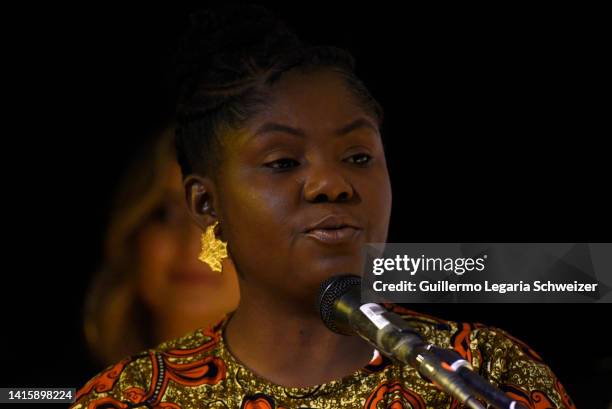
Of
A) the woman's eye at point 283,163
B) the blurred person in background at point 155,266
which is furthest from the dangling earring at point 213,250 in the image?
the blurred person in background at point 155,266

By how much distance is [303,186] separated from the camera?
194cm

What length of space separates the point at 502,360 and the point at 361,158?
0.55 m

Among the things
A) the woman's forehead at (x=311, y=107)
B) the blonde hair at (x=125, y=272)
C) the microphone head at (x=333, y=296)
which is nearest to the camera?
the microphone head at (x=333, y=296)

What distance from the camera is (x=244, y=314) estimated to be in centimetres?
219

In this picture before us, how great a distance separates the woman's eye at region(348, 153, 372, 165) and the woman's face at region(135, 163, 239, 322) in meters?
1.55

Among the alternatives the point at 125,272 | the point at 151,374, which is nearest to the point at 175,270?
the point at 125,272

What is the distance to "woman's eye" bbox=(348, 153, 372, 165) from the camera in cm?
202

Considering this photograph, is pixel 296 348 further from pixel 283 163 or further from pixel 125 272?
pixel 125 272

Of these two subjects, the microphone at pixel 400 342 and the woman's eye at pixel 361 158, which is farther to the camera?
the woman's eye at pixel 361 158

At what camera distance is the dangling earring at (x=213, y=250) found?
2.16 m

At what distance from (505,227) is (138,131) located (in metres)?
1.42

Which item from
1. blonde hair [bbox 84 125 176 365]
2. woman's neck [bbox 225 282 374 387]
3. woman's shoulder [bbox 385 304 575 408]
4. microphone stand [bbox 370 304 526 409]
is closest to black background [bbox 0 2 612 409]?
blonde hair [bbox 84 125 176 365]

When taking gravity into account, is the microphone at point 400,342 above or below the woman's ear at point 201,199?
below

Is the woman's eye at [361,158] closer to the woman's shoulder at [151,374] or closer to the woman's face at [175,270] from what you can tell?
the woman's shoulder at [151,374]
